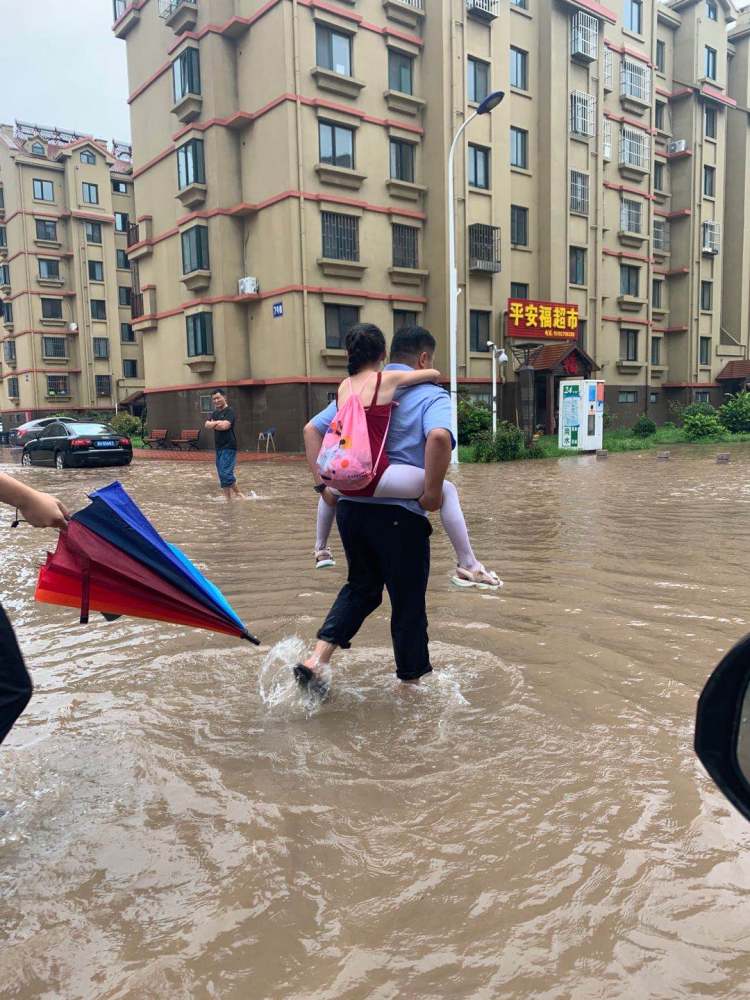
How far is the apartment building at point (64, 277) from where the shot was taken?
44156 mm

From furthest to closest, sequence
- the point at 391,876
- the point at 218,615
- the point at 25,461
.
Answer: the point at 25,461, the point at 218,615, the point at 391,876

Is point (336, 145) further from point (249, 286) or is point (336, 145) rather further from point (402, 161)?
point (249, 286)

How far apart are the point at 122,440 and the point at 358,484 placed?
64.1 feet

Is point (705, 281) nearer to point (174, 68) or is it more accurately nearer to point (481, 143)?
point (481, 143)

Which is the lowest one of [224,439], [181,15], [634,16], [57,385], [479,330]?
[224,439]

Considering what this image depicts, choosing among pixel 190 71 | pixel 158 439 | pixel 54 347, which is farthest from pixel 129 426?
pixel 190 71

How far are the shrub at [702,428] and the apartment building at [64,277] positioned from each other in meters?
30.7

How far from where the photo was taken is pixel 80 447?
68.8 ft

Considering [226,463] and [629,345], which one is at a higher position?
[629,345]

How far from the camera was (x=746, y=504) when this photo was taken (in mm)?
11094

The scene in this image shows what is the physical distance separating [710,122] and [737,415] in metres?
17.1

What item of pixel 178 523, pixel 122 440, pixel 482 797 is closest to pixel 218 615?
pixel 482 797

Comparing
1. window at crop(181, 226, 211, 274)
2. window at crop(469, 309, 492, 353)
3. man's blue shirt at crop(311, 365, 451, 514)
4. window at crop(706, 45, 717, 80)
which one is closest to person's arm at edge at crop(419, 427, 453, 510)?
man's blue shirt at crop(311, 365, 451, 514)

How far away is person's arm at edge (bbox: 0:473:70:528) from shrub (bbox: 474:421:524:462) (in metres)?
17.9
